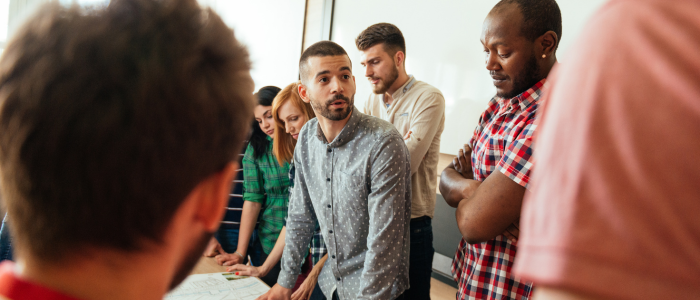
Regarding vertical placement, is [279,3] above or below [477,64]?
above

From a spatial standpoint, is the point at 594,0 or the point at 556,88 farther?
the point at 594,0

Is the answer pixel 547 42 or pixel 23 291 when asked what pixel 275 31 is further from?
pixel 23 291

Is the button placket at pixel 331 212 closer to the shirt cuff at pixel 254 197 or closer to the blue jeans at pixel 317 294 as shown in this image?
the blue jeans at pixel 317 294

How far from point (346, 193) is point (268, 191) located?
82cm

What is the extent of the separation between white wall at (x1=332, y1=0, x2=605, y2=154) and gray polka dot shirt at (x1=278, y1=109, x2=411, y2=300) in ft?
4.95

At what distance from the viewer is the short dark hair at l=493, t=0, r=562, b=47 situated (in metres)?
1.21

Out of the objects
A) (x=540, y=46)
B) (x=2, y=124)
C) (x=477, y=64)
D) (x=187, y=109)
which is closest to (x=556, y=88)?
(x=187, y=109)

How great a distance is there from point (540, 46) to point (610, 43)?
1.08 metres

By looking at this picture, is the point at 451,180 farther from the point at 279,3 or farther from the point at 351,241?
the point at 279,3

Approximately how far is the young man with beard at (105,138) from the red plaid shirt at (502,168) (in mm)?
914

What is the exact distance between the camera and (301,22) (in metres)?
4.83

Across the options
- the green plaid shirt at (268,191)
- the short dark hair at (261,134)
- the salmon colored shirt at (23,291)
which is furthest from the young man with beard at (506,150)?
the short dark hair at (261,134)

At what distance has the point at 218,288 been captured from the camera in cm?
159

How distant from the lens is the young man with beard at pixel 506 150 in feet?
3.65
